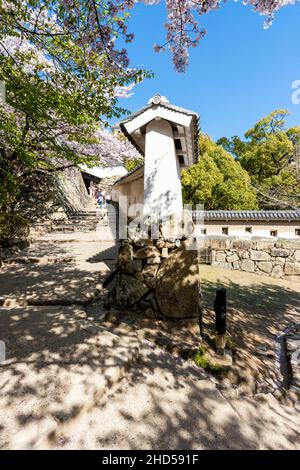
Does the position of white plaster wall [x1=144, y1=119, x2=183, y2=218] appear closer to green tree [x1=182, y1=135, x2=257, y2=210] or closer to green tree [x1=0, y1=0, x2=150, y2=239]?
green tree [x1=0, y1=0, x2=150, y2=239]

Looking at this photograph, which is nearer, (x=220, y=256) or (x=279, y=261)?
(x=279, y=261)

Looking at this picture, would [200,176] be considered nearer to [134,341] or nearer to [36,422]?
[134,341]

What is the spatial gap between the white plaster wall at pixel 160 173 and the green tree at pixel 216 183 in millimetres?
12484

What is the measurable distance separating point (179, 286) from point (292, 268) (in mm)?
9382

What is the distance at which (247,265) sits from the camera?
1226cm

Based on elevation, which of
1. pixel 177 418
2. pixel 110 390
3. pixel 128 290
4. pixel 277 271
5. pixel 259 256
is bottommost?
pixel 177 418

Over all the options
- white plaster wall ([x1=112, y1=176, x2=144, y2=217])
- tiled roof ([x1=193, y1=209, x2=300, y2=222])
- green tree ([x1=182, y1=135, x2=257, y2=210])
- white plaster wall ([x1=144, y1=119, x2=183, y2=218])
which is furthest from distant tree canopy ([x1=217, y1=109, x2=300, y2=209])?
white plaster wall ([x1=144, y1=119, x2=183, y2=218])

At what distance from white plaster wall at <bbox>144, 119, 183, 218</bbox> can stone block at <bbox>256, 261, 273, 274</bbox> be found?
330 inches

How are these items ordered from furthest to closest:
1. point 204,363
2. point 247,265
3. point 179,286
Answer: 1. point 247,265
2. point 179,286
3. point 204,363

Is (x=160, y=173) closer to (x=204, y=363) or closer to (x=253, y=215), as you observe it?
(x=204, y=363)

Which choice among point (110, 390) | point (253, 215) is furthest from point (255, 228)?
point (110, 390)

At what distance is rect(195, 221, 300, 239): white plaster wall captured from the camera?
15.8 metres

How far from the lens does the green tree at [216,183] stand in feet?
58.3

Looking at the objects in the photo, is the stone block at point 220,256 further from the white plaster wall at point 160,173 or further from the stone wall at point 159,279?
the stone wall at point 159,279
